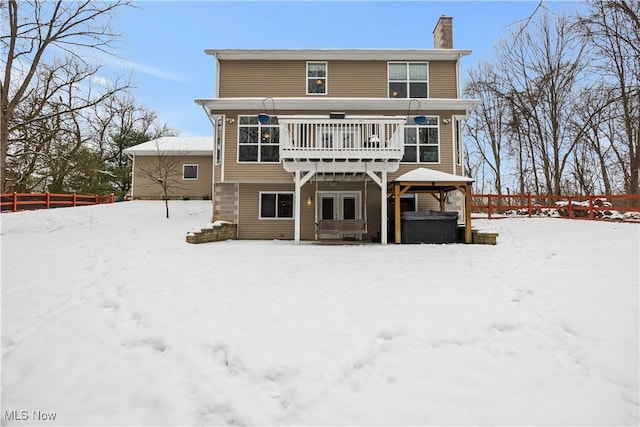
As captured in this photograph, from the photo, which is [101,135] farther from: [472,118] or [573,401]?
[573,401]

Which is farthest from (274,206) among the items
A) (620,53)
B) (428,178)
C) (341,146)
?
(620,53)

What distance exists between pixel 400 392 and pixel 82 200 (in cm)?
2264

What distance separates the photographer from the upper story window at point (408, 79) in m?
12.3

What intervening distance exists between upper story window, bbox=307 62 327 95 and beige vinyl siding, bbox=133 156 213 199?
31.0ft

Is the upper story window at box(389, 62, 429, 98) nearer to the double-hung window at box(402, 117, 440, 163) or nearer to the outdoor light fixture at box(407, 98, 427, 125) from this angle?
the outdoor light fixture at box(407, 98, 427, 125)

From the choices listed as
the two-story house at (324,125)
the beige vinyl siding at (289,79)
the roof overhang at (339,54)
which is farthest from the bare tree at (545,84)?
the beige vinyl siding at (289,79)

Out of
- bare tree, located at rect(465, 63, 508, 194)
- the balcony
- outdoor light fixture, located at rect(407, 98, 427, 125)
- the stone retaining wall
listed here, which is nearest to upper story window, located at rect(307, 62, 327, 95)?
the balcony

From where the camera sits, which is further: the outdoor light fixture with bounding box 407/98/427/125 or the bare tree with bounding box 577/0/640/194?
the bare tree with bounding box 577/0/640/194

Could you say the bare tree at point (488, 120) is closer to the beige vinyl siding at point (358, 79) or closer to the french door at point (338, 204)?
the beige vinyl siding at point (358, 79)

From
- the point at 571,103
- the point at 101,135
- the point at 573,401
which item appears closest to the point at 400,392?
the point at 573,401

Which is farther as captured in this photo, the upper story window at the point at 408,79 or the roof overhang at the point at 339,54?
the upper story window at the point at 408,79

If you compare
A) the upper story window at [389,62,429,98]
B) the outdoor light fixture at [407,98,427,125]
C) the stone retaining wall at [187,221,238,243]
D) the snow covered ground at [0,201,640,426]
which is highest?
the upper story window at [389,62,429,98]

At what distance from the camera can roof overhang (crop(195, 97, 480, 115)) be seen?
1095 cm

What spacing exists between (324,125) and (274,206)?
3601 millimetres
